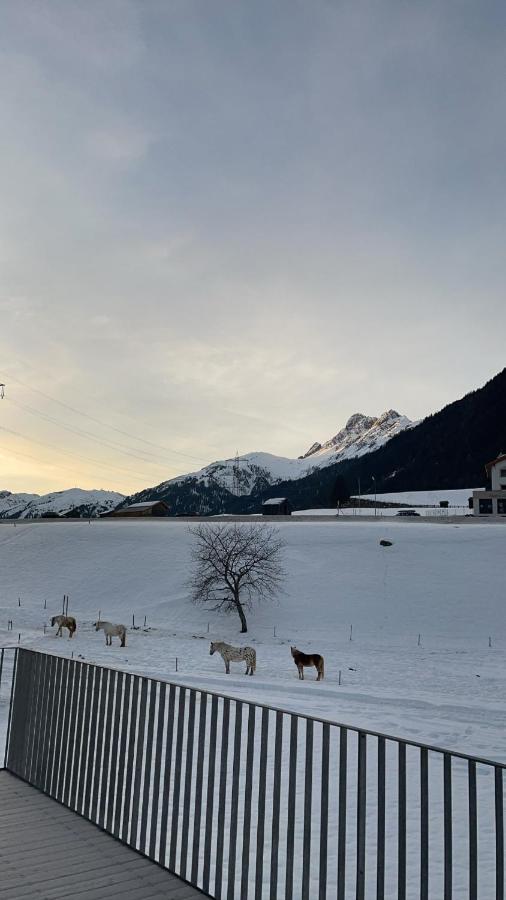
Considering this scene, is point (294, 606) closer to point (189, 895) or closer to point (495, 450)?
point (189, 895)

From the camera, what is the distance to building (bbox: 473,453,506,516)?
7019cm

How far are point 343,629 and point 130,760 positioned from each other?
2929 cm

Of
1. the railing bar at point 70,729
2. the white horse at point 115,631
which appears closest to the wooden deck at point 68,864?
the railing bar at point 70,729

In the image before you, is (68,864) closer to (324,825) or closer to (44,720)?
(44,720)

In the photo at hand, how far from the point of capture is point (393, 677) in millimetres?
23016

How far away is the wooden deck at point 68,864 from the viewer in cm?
474

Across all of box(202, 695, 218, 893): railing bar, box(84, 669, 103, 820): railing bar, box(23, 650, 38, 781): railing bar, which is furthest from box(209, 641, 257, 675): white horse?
box(202, 695, 218, 893): railing bar

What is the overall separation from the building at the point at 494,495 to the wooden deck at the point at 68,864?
225 feet

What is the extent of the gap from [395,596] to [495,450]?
151 m

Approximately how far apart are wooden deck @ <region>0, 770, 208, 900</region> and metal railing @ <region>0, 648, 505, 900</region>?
138 mm

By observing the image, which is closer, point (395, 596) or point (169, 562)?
point (395, 596)

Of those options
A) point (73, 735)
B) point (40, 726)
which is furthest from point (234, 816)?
point (40, 726)

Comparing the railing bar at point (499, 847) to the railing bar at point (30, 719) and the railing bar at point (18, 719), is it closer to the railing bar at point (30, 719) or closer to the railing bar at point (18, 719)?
the railing bar at point (30, 719)

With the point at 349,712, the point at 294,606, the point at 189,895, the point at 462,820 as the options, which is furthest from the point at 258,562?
the point at 189,895
